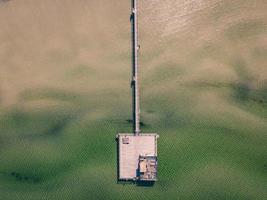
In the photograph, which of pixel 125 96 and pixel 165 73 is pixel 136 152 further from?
pixel 165 73

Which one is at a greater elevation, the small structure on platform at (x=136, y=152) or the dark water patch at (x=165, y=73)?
the dark water patch at (x=165, y=73)

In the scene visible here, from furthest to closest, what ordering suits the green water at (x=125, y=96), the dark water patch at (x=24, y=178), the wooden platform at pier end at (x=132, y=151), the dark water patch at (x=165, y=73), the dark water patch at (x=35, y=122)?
1. the dark water patch at (x=35, y=122)
2. the dark water patch at (x=24, y=178)
3. the dark water patch at (x=165, y=73)
4. the wooden platform at pier end at (x=132, y=151)
5. the green water at (x=125, y=96)

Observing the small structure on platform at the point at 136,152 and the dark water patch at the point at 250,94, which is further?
the dark water patch at the point at 250,94

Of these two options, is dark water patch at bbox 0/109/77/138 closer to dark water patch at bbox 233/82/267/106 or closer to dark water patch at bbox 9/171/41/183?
dark water patch at bbox 9/171/41/183

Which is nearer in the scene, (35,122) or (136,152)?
(136,152)

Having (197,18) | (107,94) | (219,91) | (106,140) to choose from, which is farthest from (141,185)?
(197,18)

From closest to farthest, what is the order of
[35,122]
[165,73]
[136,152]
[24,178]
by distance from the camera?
[136,152], [165,73], [24,178], [35,122]

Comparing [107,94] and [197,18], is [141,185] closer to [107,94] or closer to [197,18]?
[107,94]

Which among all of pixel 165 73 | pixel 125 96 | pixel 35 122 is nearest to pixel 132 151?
pixel 125 96

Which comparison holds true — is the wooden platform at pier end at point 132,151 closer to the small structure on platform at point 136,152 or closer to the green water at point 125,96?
the small structure on platform at point 136,152

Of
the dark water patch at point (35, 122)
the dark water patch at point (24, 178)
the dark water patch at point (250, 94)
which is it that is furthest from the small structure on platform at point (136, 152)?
the dark water patch at point (250, 94)
